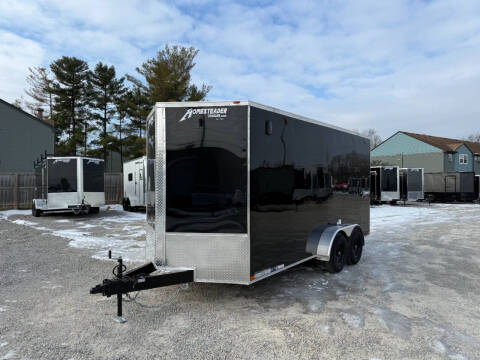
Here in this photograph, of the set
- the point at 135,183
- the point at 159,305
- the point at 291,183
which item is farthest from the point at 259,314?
the point at 135,183

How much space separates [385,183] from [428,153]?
21.9 m

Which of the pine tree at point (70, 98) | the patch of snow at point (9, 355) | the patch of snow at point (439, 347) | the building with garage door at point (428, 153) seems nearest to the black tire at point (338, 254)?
the patch of snow at point (439, 347)

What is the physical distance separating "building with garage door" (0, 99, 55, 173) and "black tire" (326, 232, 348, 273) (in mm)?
22209

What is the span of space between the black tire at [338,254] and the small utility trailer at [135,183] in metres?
10.5

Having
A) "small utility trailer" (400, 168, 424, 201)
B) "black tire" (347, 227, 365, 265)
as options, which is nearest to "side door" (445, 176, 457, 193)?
"small utility trailer" (400, 168, 424, 201)

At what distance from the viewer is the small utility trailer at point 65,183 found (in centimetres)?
1363

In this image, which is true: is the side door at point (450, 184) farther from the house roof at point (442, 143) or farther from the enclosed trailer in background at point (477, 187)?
the house roof at point (442, 143)

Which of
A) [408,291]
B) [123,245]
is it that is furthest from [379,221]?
[123,245]

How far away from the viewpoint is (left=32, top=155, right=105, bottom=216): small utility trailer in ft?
44.7

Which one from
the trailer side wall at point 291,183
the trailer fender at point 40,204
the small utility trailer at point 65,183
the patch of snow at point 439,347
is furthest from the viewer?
the trailer fender at point 40,204

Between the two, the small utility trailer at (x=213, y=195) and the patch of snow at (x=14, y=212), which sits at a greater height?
the small utility trailer at (x=213, y=195)

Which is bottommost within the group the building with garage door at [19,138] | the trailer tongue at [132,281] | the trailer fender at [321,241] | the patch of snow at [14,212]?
the patch of snow at [14,212]

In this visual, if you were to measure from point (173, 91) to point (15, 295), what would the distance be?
22002mm

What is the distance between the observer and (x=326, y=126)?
19.2 feet
